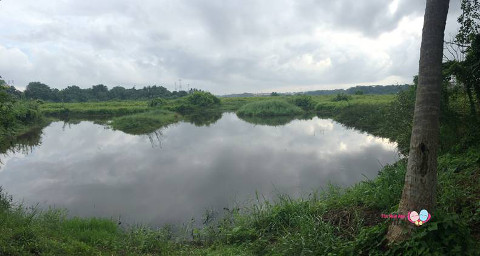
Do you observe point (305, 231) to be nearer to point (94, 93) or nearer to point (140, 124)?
point (140, 124)

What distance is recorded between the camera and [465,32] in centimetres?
720

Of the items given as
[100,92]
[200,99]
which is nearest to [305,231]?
[200,99]

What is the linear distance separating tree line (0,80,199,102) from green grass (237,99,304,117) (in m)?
37.8

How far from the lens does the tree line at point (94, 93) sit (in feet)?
203

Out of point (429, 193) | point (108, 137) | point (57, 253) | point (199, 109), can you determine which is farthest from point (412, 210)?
point (199, 109)

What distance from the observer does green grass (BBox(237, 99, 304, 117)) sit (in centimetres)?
3862

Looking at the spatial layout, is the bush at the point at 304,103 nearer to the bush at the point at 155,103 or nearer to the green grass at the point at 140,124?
the bush at the point at 155,103

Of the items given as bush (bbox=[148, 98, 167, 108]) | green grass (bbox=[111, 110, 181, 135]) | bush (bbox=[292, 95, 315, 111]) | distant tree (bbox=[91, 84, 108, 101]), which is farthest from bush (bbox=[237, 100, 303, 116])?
distant tree (bbox=[91, 84, 108, 101])

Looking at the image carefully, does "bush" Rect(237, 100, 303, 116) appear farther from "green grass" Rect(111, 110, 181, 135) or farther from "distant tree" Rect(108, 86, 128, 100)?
"distant tree" Rect(108, 86, 128, 100)

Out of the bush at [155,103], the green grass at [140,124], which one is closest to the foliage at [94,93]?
the bush at [155,103]

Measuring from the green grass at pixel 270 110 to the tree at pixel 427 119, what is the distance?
35.1m

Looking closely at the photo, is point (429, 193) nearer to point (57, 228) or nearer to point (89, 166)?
point (57, 228)

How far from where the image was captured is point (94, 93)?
72438mm

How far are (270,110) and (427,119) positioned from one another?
35879 millimetres
